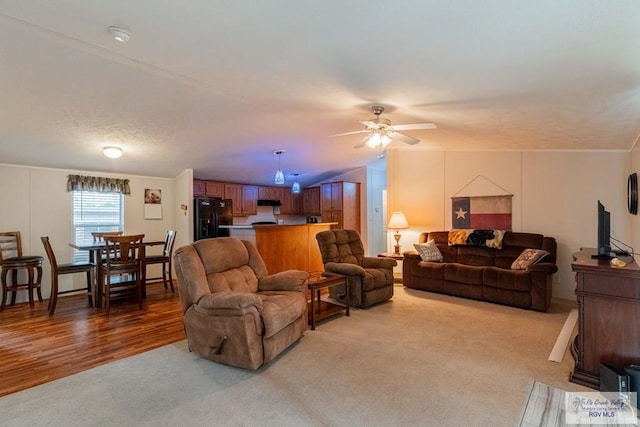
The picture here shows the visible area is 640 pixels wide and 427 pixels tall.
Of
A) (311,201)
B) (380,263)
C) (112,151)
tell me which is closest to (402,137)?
(380,263)

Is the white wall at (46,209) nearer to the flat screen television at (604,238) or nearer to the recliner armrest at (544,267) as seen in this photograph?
the recliner armrest at (544,267)

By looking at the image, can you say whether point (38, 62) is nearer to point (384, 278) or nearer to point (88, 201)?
point (88, 201)

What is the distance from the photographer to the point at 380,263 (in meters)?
4.81

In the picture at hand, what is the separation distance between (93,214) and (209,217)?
1.87 meters

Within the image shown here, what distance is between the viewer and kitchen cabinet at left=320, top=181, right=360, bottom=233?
7348 mm

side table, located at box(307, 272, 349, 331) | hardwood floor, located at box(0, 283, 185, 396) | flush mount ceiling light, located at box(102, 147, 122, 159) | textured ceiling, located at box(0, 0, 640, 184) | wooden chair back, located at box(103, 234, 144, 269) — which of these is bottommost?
hardwood floor, located at box(0, 283, 185, 396)

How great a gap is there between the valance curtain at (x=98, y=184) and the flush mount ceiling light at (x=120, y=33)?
4181 millimetres

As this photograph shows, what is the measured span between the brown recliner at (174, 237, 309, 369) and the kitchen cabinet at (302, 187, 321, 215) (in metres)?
4.76

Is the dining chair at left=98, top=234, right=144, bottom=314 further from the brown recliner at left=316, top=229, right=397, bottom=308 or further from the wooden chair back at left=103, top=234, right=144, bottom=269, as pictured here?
the brown recliner at left=316, top=229, right=397, bottom=308

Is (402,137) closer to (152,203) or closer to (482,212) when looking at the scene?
(482,212)

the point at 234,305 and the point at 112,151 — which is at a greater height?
the point at 112,151

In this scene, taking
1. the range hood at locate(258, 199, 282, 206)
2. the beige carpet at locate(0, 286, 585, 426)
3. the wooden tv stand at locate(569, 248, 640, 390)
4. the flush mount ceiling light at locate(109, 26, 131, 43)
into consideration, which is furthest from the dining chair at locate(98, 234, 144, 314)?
the wooden tv stand at locate(569, 248, 640, 390)

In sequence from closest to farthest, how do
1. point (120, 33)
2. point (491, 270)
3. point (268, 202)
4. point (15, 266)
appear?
point (120, 33) → point (15, 266) → point (491, 270) → point (268, 202)

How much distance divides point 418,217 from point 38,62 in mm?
5540
